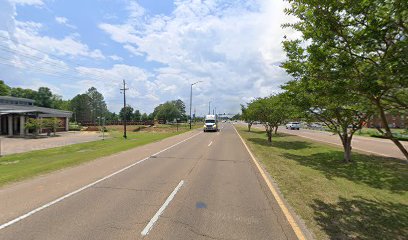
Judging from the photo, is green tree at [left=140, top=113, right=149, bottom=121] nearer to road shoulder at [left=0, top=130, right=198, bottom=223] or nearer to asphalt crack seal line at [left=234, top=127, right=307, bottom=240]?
road shoulder at [left=0, top=130, right=198, bottom=223]

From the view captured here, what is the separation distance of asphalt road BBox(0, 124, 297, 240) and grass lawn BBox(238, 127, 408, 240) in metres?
0.83

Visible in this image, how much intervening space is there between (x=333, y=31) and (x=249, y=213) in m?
4.47

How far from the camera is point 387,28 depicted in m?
5.34

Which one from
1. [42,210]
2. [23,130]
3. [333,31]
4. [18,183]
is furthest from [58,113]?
[333,31]

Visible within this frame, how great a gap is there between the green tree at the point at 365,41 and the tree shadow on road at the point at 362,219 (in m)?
2.03

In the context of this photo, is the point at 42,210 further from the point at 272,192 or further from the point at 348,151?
the point at 348,151

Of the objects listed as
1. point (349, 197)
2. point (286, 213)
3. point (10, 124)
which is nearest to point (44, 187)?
point (286, 213)

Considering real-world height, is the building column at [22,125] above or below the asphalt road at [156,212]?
above

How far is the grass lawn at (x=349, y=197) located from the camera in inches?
241

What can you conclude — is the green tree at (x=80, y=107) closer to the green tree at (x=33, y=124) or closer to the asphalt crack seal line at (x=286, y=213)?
the green tree at (x=33, y=124)

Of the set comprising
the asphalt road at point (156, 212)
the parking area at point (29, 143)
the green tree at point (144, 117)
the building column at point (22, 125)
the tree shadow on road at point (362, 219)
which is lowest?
the parking area at point (29, 143)

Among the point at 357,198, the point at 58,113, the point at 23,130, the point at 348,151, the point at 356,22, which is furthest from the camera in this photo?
the point at 58,113

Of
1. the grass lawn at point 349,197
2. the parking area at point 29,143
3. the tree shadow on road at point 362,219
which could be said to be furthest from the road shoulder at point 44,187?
the parking area at point 29,143

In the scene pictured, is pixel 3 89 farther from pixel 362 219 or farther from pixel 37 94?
pixel 362 219
